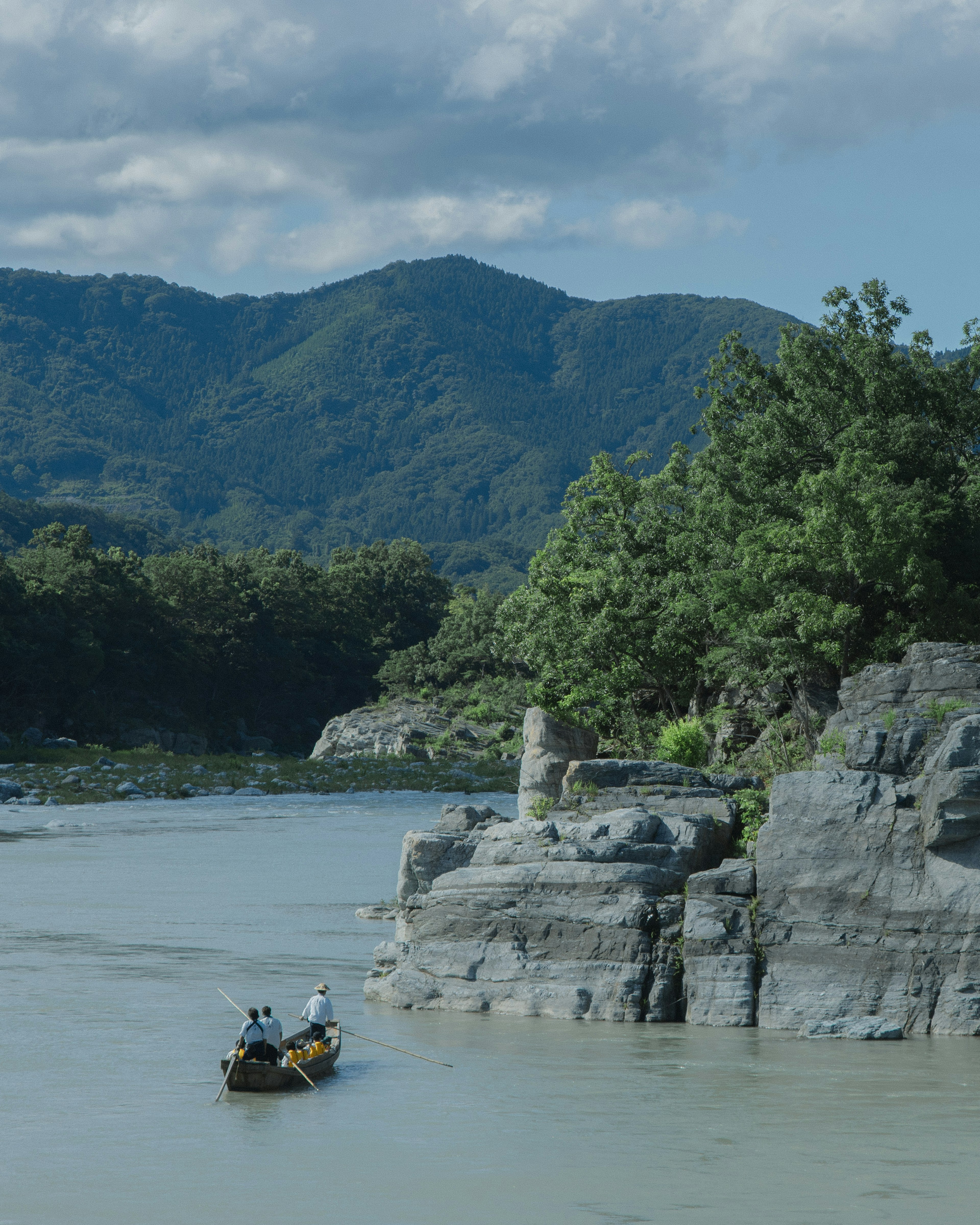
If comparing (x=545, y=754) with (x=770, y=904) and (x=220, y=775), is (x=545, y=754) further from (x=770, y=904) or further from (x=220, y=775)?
(x=220, y=775)

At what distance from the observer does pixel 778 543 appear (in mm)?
25594

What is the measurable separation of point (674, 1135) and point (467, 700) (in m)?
67.3

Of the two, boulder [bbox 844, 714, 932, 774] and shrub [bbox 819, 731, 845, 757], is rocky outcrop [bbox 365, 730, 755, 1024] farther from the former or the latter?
boulder [bbox 844, 714, 932, 774]

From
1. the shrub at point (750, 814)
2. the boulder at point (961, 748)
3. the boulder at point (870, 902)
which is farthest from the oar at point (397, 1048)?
the boulder at point (961, 748)

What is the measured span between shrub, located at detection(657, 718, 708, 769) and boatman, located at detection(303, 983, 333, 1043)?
11521 millimetres

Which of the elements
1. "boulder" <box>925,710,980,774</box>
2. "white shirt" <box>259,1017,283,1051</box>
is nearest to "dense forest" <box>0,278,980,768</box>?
"boulder" <box>925,710,980,774</box>

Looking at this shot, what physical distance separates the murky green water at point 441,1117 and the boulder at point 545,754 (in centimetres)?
509

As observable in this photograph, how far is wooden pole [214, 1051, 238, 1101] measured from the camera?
14.8 metres

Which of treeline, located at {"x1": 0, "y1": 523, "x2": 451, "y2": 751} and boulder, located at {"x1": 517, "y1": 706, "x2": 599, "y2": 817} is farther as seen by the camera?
treeline, located at {"x1": 0, "y1": 523, "x2": 451, "y2": 751}

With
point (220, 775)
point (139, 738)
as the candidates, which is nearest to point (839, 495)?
point (220, 775)

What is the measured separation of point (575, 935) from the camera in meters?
17.9

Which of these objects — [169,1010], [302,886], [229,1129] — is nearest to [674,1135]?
[229,1129]

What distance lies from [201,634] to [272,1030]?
247 ft

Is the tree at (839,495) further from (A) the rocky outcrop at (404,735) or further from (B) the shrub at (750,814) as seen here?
(A) the rocky outcrop at (404,735)
